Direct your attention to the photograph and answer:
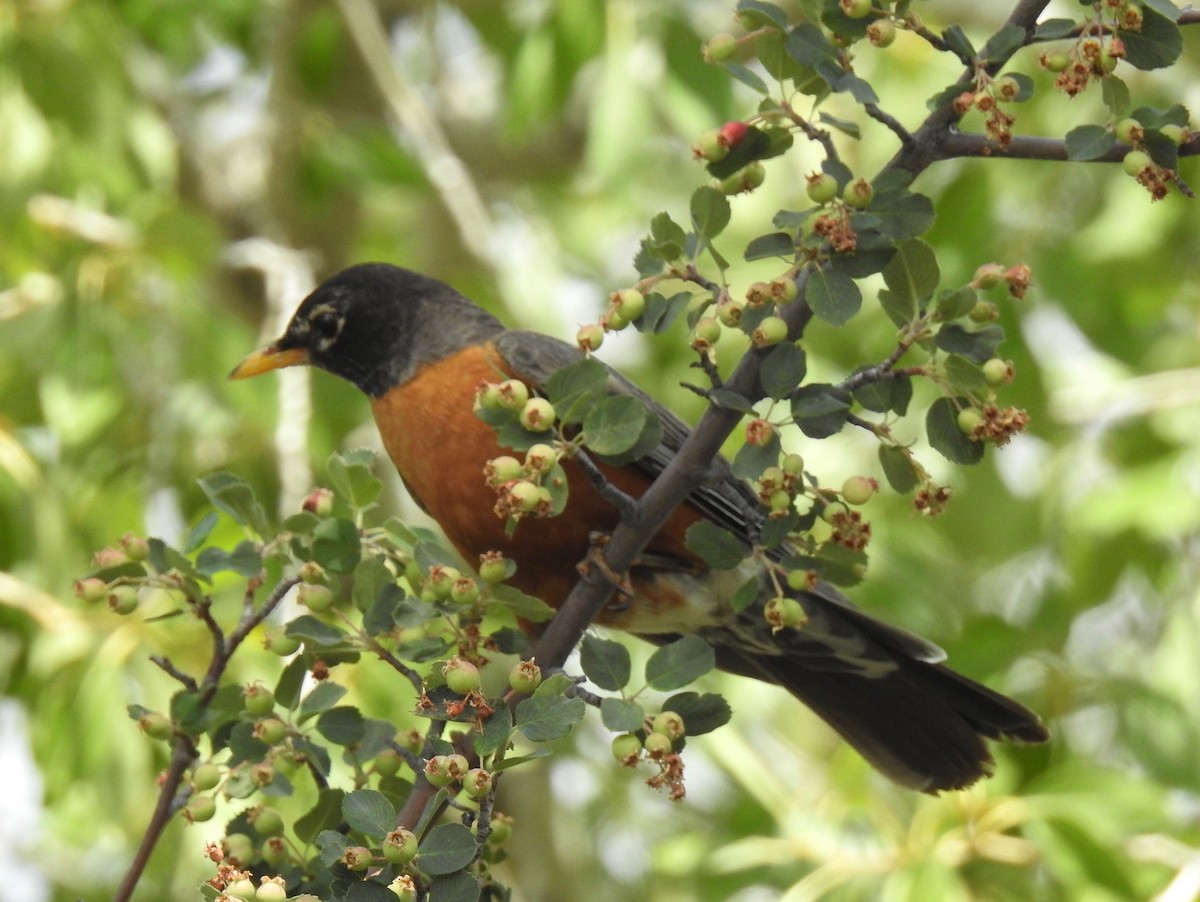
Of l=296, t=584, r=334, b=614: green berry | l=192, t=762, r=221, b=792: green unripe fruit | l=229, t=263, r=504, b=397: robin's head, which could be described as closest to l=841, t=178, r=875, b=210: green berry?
l=296, t=584, r=334, b=614: green berry

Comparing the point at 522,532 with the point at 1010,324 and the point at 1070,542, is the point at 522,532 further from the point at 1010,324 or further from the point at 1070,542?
the point at 1070,542

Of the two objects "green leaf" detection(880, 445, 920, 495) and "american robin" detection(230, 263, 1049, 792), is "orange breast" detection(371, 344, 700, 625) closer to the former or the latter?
"american robin" detection(230, 263, 1049, 792)

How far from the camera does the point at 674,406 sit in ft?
16.0

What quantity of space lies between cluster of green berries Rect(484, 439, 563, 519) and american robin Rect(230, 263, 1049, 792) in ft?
3.18

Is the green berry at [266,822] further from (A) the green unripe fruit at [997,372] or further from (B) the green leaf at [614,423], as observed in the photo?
(A) the green unripe fruit at [997,372]

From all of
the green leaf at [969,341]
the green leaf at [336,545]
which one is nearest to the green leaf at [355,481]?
the green leaf at [336,545]

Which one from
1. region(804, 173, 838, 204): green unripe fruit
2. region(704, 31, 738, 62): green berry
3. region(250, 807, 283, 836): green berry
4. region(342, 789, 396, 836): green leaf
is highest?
region(704, 31, 738, 62): green berry

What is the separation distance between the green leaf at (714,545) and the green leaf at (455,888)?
19.5 inches

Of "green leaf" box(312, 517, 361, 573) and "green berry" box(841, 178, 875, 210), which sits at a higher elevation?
"green berry" box(841, 178, 875, 210)

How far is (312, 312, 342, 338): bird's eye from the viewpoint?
3553 mm

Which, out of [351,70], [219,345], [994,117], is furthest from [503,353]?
[351,70]

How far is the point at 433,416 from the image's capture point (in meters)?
3.08

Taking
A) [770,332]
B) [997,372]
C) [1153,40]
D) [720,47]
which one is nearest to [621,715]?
[770,332]

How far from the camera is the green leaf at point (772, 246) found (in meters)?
1.73
